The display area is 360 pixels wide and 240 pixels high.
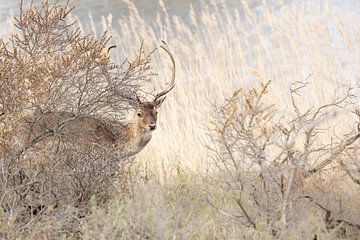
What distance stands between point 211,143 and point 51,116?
2.95 metres

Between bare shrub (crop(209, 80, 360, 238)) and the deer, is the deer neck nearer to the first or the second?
the deer

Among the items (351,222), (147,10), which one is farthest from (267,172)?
(147,10)

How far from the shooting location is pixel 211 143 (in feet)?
27.9

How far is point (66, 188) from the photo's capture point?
5.54 meters

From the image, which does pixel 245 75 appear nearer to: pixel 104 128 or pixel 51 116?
pixel 104 128

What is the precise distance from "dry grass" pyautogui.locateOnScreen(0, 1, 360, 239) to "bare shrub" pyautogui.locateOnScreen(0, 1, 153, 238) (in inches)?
11.9

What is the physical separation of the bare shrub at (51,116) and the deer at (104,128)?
0.01m

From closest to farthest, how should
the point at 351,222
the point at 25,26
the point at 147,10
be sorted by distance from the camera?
the point at 351,222
the point at 25,26
the point at 147,10

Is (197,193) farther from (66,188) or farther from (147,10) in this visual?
(147,10)

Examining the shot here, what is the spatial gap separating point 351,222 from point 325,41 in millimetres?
4548

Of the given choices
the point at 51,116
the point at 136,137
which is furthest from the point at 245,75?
the point at 51,116

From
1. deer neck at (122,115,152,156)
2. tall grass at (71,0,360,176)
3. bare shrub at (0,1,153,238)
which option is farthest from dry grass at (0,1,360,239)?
bare shrub at (0,1,153,238)

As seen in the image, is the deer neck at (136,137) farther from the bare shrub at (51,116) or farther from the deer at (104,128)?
the bare shrub at (51,116)

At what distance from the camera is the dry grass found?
488cm
